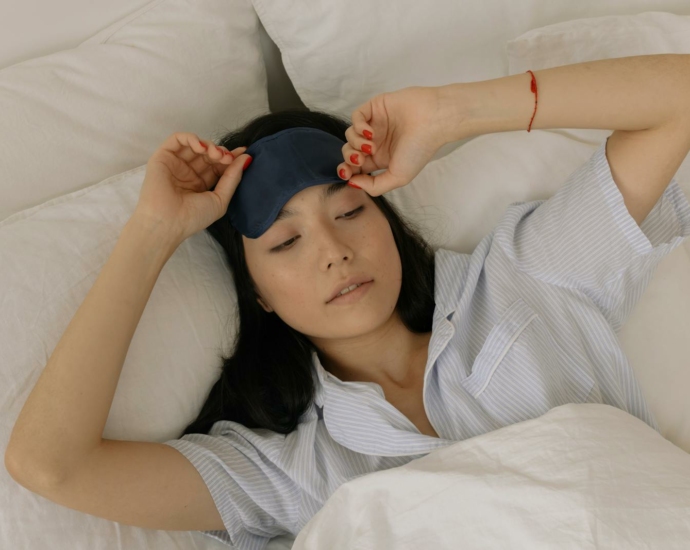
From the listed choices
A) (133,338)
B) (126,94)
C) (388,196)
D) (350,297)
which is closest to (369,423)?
(350,297)

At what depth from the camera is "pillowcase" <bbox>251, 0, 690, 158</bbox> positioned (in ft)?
4.97

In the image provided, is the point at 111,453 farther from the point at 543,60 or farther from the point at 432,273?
the point at 543,60

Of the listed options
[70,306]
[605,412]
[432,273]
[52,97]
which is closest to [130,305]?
[70,306]

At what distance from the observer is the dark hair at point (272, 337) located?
129 centimetres

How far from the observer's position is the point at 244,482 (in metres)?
1.18

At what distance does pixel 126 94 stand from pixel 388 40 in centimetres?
57

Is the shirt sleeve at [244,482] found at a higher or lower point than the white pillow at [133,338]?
lower

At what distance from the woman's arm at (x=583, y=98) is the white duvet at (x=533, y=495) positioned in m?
0.48

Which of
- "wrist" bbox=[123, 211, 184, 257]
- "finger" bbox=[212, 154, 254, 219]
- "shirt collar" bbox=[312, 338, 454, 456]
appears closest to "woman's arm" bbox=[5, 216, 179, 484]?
"wrist" bbox=[123, 211, 184, 257]

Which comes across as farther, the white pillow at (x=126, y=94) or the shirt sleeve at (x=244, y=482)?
the white pillow at (x=126, y=94)

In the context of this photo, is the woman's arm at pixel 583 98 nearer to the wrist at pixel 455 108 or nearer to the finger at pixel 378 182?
the wrist at pixel 455 108

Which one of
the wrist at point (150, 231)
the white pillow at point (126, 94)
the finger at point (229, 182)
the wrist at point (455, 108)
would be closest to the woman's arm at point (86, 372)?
the wrist at point (150, 231)

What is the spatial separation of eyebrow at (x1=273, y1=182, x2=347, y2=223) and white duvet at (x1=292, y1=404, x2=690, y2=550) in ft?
1.48

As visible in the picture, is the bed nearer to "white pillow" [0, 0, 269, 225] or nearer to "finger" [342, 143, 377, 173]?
"white pillow" [0, 0, 269, 225]
